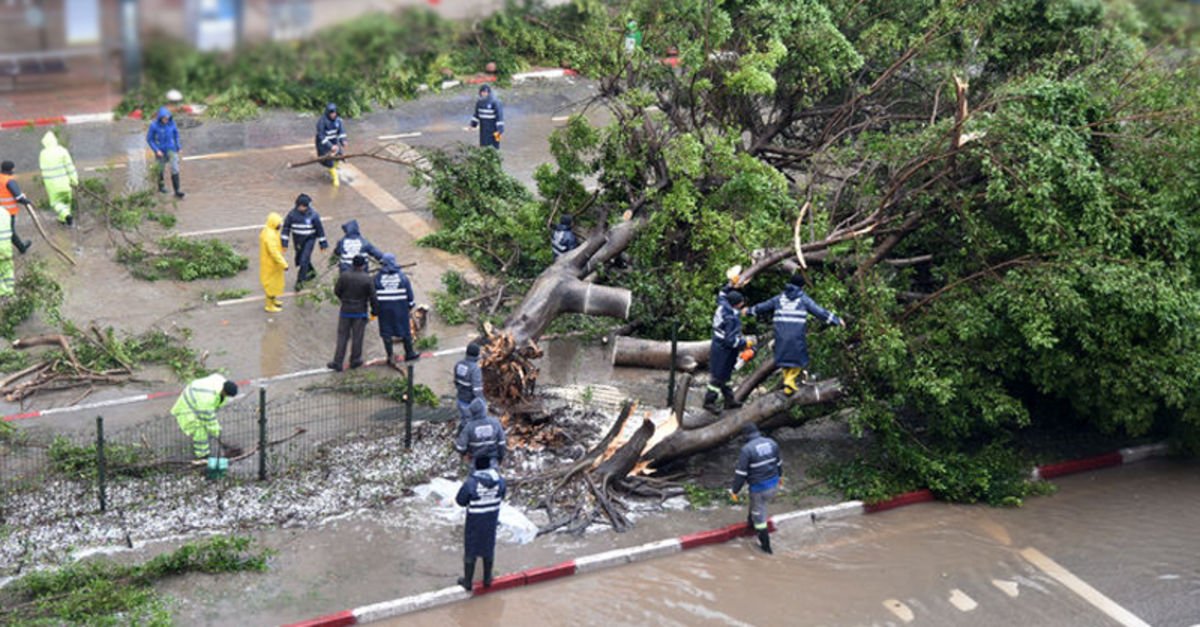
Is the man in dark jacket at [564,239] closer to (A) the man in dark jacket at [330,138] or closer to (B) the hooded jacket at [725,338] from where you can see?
(B) the hooded jacket at [725,338]

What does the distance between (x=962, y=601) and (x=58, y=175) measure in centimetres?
1415

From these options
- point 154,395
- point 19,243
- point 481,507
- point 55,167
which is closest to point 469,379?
point 481,507

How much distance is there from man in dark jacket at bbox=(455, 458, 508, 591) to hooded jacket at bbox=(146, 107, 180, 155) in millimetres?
11335

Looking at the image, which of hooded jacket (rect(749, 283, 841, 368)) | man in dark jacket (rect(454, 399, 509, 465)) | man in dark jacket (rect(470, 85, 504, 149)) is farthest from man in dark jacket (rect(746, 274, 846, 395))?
man in dark jacket (rect(470, 85, 504, 149))

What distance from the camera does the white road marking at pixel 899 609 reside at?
1366 centimetres

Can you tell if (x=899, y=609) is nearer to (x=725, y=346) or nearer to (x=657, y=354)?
(x=725, y=346)

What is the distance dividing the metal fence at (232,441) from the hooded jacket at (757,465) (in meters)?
3.68

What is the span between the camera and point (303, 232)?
64.4 feet

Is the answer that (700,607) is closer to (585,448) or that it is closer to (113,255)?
(585,448)

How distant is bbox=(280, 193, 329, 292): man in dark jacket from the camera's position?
19609 millimetres

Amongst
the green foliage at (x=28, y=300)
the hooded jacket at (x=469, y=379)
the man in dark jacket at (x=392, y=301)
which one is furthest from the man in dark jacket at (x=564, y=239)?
the green foliage at (x=28, y=300)

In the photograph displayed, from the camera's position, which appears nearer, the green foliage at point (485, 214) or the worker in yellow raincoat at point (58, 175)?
the green foliage at point (485, 214)

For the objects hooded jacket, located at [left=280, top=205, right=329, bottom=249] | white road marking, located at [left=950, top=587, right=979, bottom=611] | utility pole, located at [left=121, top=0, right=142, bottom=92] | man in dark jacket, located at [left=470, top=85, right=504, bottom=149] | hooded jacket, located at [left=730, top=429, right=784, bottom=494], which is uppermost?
utility pole, located at [left=121, top=0, right=142, bottom=92]

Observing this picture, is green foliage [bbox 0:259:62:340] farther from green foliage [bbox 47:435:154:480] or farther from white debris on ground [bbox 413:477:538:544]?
white debris on ground [bbox 413:477:538:544]
